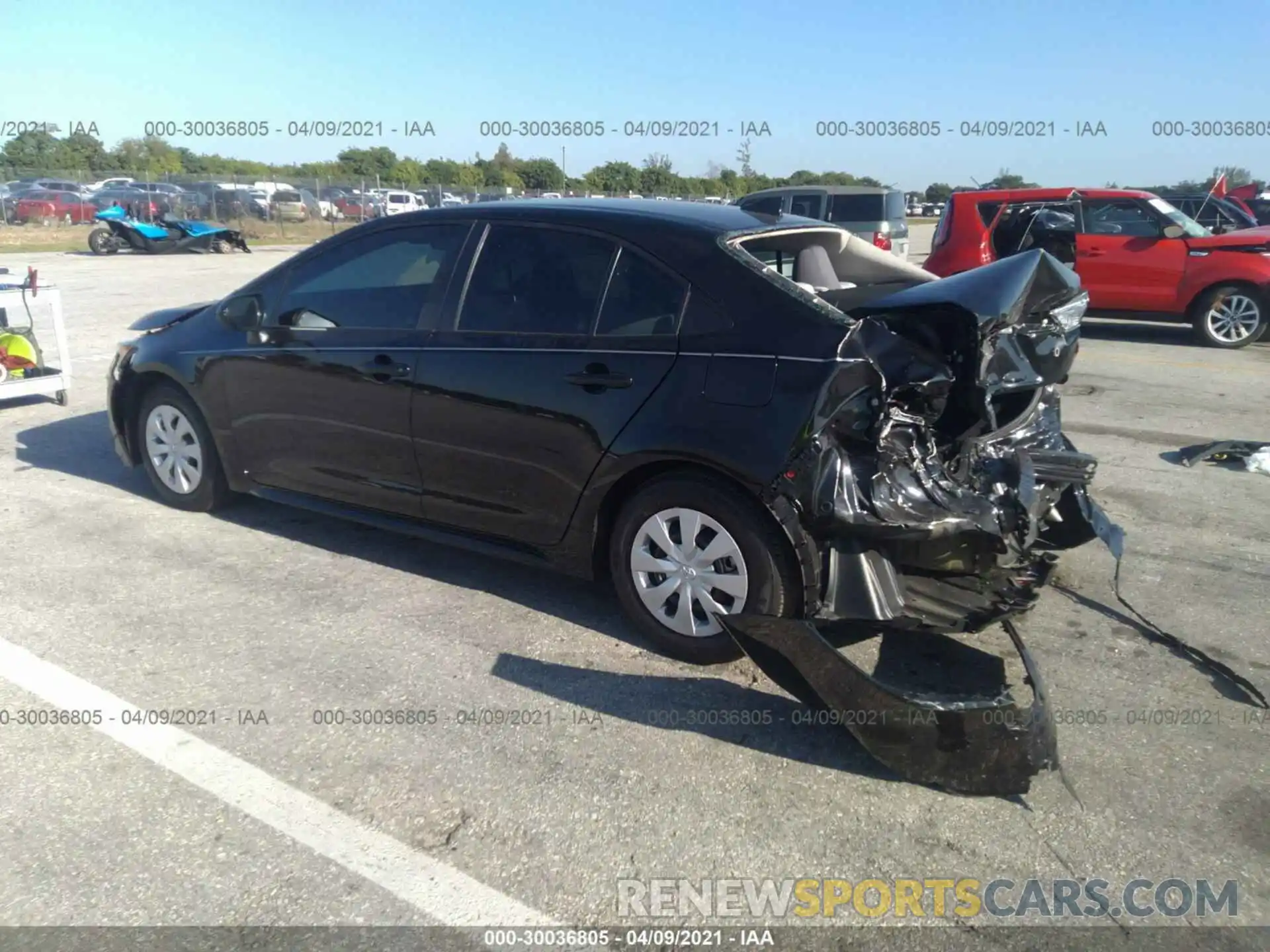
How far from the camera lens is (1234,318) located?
11828mm

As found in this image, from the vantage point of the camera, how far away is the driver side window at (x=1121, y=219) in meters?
12.0

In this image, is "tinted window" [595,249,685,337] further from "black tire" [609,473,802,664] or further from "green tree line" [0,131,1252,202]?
"green tree line" [0,131,1252,202]

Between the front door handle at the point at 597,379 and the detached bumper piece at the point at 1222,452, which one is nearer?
the front door handle at the point at 597,379

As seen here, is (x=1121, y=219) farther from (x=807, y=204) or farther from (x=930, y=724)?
(x=930, y=724)

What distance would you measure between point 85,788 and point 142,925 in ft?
2.49

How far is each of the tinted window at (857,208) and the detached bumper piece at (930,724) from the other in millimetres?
15104

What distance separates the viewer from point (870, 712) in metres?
3.19

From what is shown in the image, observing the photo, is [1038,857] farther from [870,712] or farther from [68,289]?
[68,289]

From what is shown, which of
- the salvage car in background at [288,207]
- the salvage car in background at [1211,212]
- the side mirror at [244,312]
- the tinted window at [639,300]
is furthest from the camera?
the salvage car in background at [288,207]

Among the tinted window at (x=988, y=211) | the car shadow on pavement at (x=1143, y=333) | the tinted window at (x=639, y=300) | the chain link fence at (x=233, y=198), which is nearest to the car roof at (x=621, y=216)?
the tinted window at (x=639, y=300)

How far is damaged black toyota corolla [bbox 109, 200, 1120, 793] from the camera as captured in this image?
3.61 meters

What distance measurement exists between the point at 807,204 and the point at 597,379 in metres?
14.3

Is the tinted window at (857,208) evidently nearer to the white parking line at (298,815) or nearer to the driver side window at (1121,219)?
the driver side window at (1121,219)

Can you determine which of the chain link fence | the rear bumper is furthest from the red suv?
the chain link fence
